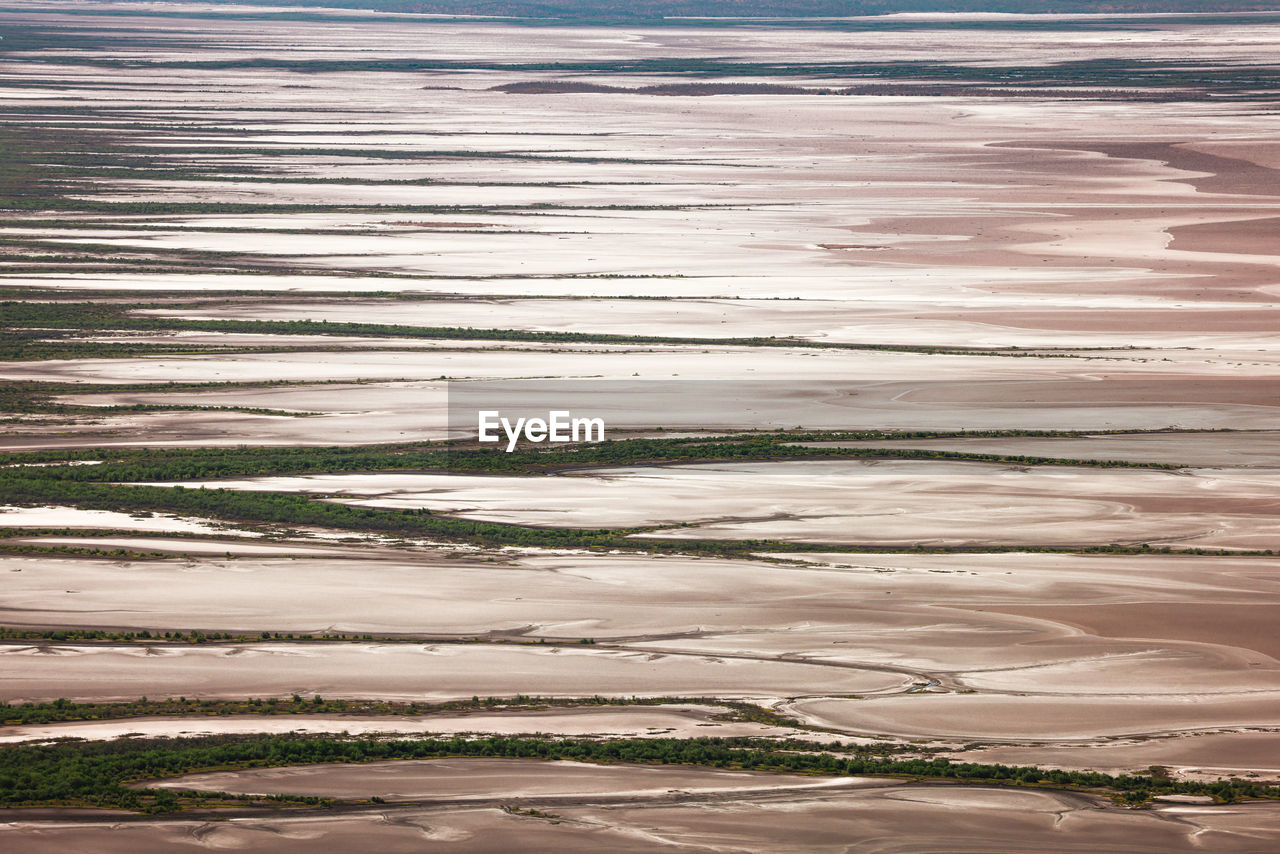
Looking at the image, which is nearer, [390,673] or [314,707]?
[314,707]

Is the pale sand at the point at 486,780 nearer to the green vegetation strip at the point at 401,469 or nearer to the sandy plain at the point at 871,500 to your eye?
the green vegetation strip at the point at 401,469

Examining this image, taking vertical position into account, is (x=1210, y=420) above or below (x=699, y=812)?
above

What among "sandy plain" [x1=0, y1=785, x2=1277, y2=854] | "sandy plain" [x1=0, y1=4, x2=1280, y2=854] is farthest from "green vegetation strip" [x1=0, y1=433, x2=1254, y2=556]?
"sandy plain" [x1=0, y1=785, x2=1277, y2=854]

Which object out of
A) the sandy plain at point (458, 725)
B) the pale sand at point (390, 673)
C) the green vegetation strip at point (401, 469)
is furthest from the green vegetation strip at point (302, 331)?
the sandy plain at point (458, 725)

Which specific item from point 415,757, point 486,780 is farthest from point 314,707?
point 486,780

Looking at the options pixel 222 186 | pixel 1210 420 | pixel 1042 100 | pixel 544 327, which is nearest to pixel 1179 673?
pixel 1210 420

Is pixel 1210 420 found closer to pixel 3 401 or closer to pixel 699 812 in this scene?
pixel 699 812

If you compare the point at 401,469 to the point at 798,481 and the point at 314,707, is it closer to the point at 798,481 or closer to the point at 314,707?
the point at 798,481

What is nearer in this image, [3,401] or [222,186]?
[3,401]

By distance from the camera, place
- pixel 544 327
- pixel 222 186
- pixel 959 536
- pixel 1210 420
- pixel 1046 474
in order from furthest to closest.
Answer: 1. pixel 222 186
2. pixel 544 327
3. pixel 1210 420
4. pixel 1046 474
5. pixel 959 536
